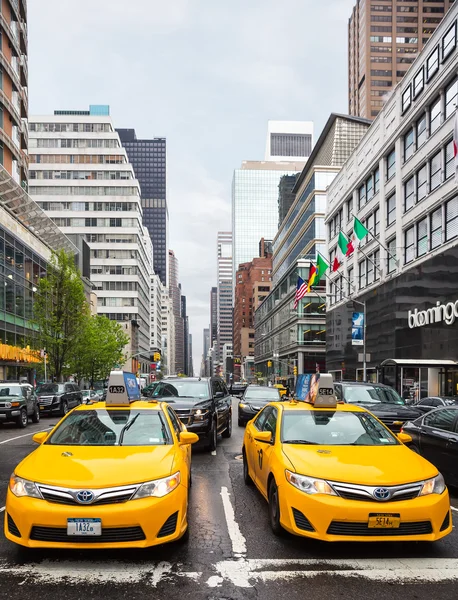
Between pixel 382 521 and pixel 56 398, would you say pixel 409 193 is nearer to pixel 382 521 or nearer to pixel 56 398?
pixel 56 398

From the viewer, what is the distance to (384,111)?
41625 mm

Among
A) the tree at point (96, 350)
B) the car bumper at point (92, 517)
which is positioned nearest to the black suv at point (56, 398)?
the tree at point (96, 350)

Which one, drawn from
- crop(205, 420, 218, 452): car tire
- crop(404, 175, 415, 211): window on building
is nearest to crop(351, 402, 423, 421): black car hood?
crop(205, 420, 218, 452): car tire

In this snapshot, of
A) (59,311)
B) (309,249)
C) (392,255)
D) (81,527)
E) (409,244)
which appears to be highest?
(309,249)

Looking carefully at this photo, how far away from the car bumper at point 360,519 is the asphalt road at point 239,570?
0.94 ft

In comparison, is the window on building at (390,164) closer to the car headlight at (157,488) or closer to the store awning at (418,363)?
the store awning at (418,363)

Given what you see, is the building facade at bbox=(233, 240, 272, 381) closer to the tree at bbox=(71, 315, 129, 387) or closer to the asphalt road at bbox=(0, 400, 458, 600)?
the tree at bbox=(71, 315, 129, 387)

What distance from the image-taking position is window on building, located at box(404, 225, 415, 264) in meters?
36.2

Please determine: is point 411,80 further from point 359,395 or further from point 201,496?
point 201,496

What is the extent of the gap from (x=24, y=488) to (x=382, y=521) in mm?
3521

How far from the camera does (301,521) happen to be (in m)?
5.51

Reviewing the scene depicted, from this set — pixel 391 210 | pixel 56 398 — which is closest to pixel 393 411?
pixel 56 398

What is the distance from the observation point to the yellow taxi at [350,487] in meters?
Answer: 5.34

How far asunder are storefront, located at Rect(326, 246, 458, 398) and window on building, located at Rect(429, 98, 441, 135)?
26.1ft
